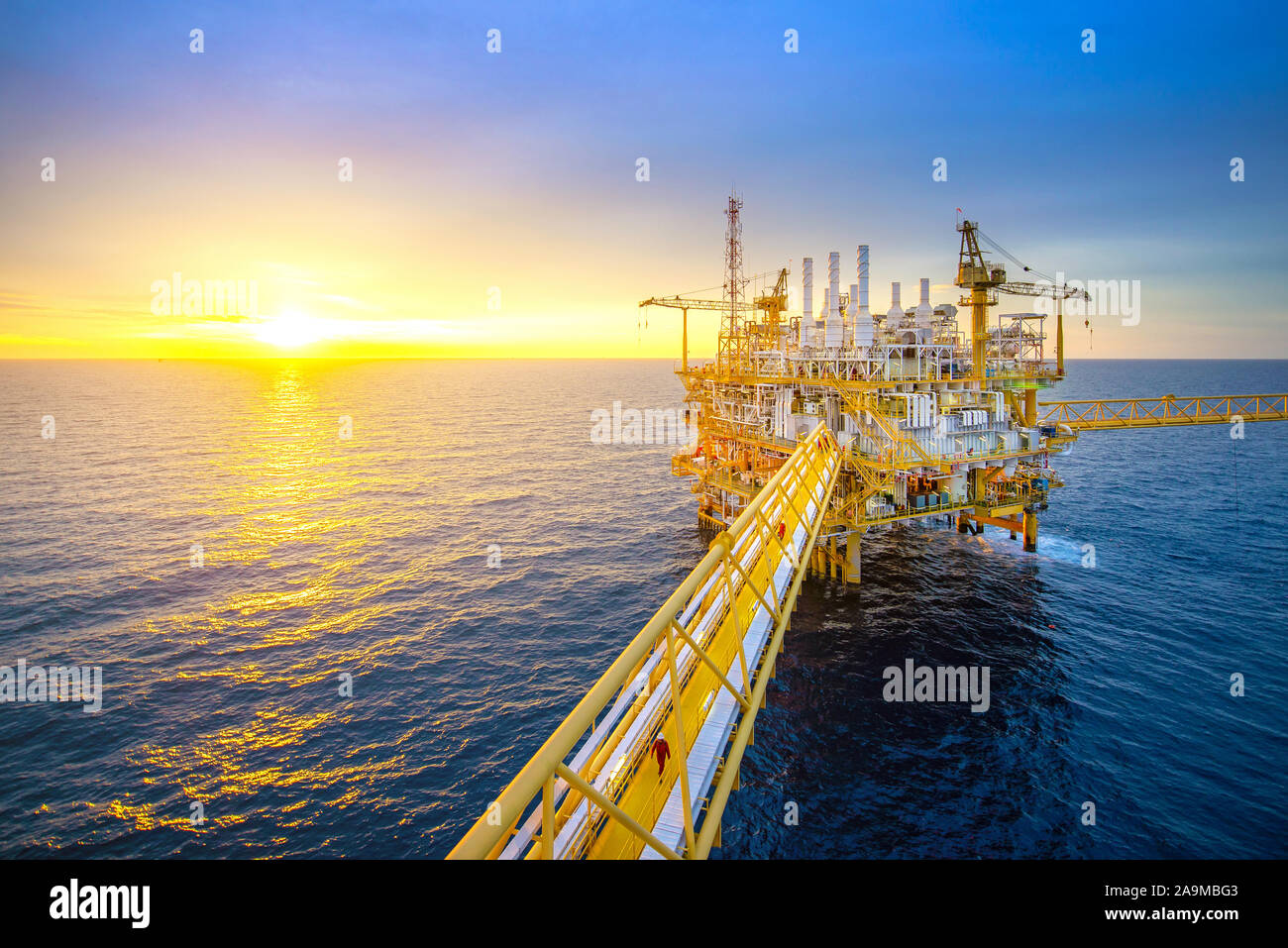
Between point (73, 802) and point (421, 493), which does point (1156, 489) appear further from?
point (73, 802)

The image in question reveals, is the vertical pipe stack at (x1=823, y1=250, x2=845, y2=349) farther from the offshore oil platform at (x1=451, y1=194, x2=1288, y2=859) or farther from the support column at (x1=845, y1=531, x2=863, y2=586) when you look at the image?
the support column at (x1=845, y1=531, x2=863, y2=586)

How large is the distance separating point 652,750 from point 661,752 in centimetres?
39

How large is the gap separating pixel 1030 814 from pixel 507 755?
21.3 meters

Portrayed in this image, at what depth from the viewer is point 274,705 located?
105 ft

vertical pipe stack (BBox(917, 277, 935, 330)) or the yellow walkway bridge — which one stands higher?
vertical pipe stack (BBox(917, 277, 935, 330))

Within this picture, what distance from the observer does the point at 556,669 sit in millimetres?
35344

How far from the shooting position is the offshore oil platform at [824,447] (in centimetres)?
1497

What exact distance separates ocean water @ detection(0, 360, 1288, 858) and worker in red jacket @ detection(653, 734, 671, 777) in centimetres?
1204

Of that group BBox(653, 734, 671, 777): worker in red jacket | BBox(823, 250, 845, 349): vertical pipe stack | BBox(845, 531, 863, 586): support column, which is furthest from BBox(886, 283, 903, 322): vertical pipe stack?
BBox(653, 734, 671, 777): worker in red jacket

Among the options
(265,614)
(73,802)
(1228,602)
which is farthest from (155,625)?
(1228,602)

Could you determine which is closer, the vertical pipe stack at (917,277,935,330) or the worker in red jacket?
the worker in red jacket

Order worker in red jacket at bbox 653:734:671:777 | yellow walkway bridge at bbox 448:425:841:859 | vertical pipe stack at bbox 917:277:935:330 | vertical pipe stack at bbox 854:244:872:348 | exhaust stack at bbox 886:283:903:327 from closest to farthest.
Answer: yellow walkway bridge at bbox 448:425:841:859, worker in red jacket at bbox 653:734:671:777, vertical pipe stack at bbox 854:244:872:348, vertical pipe stack at bbox 917:277:935:330, exhaust stack at bbox 886:283:903:327

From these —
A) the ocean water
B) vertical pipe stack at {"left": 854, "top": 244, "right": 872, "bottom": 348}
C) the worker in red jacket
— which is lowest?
the ocean water

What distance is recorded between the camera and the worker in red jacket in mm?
13258
